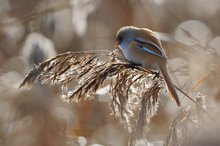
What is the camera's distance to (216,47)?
180 centimetres

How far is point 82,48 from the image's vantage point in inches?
85.1

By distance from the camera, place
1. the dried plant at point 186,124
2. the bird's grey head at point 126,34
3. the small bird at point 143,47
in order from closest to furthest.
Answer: the dried plant at point 186,124
the small bird at point 143,47
the bird's grey head at point 126,34

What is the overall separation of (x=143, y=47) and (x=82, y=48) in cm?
59

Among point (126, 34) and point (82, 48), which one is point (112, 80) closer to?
point (126, 34)

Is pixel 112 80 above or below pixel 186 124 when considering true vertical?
above

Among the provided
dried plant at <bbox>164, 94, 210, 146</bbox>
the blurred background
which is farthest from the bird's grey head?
dried plant at <bbox>164, 94, 210, 146</bbox>

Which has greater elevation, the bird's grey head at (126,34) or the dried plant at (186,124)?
the bird's grey head at (126,34)

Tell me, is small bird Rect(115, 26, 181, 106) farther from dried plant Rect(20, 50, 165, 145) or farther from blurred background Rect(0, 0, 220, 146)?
dried plant Rect(20, 50, 165, 145)

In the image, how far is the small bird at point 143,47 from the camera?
4.92ft

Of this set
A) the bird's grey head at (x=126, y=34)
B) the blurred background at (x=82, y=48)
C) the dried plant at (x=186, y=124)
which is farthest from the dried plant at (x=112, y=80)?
the bird's grey head at (x=126, y=34)

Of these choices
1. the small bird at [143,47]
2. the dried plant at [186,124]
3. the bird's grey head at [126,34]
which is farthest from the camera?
the bird's grey head at [126,34]

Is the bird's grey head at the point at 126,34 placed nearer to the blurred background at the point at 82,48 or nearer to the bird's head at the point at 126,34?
the bird's head at the point at 126,34

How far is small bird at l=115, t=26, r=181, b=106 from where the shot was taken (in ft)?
4.92

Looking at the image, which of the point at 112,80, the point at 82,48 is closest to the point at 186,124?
the point at 112,80
